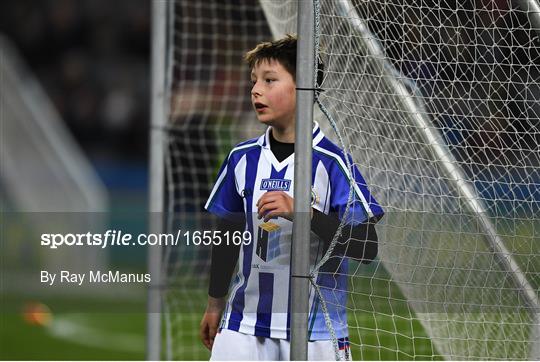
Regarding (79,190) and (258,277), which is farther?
(79,190)

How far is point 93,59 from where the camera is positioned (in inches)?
555

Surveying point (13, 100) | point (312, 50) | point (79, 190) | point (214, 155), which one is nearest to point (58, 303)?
point (79, 190)

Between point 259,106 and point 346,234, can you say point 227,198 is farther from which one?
point 346,234

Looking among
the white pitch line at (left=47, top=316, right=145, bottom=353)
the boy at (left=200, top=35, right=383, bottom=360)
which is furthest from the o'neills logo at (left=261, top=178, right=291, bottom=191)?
the white pitch line at (left=47, top=316, right=145, bottom=353)

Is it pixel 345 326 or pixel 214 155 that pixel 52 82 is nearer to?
pixel 214 155

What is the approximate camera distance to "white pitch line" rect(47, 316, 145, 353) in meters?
8.05

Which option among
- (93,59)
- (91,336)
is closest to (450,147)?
(91,336)

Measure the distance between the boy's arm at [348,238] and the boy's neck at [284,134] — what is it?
352 millimetres

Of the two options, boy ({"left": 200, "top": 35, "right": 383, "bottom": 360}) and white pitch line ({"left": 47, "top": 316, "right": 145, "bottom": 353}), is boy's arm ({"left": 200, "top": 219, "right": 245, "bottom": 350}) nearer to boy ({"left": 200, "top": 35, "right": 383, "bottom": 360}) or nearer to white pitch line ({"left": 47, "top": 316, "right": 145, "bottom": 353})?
boy ({"left": 200, "top": 35, "right": 383, "bottom": 360})

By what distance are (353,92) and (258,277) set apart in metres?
0.69

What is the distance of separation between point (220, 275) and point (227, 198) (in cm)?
27

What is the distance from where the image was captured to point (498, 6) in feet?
11.1

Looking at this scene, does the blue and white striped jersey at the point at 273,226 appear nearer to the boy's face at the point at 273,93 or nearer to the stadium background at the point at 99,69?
the boy's face at the point at 273,93

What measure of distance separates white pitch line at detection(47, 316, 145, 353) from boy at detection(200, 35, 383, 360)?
4.44 metres
